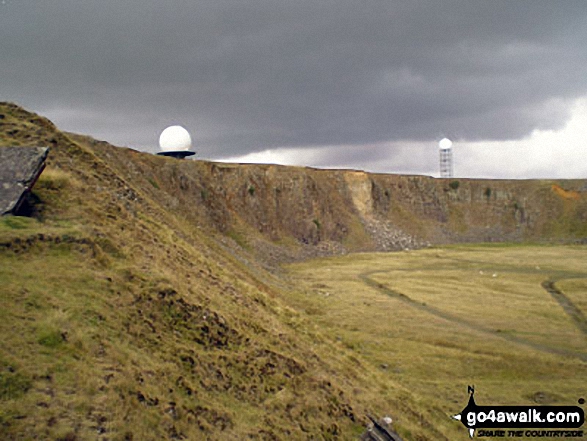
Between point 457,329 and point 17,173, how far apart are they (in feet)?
77.7

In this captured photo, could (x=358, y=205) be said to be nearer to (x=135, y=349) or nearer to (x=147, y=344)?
(x=147, y=344)

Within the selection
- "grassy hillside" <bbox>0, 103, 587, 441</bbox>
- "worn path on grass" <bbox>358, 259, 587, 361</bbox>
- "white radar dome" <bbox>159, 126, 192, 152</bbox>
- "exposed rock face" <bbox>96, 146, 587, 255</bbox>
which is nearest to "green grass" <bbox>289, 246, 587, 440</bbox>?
"worn path on grass" <bbox>358, 259, 587, 361</bbox>

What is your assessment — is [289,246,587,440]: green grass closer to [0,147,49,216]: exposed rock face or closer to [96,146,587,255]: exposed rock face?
[0,147,49,216]: exposed rock face

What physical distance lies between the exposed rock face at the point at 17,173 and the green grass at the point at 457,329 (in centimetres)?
1309

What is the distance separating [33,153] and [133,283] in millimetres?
6728

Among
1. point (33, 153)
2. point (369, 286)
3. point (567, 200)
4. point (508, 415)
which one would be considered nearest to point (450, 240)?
point (567, 200)

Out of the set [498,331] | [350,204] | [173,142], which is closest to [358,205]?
[350,204]

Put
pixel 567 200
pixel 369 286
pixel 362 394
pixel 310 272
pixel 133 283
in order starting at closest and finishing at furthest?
pixel 133 283 < pixel 362 394 < pixel 369 286 < pixel 310 272 < pixel 567 200

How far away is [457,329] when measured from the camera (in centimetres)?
2738

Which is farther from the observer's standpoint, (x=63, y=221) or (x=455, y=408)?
(x=455, y=408)

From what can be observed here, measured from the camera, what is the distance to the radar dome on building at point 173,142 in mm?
66000

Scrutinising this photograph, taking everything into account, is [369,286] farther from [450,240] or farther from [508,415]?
[450,240]

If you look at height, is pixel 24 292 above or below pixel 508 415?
above

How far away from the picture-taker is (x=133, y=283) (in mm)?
12234
